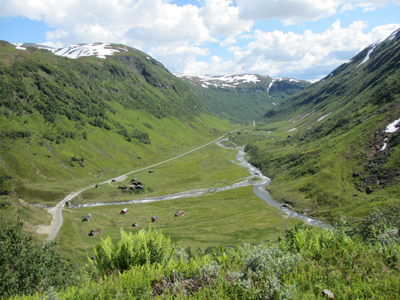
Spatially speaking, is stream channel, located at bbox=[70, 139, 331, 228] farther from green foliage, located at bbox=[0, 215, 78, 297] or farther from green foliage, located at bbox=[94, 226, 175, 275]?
green foliage, located at bbox=[0, 215, 78, 297]

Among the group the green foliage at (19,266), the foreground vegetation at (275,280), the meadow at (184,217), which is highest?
the foreground vegetation at (275,280)

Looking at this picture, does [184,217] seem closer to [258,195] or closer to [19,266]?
[258,195]

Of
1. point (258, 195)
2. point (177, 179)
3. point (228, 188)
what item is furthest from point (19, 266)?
point (177, 179)

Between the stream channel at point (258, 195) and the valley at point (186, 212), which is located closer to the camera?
the valley at point (186, 212)

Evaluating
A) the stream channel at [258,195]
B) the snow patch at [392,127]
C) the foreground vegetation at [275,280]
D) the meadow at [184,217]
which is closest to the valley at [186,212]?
the foreground vegetation at [275,280]

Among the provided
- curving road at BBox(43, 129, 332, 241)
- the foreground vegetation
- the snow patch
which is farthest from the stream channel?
the foreground vegetation

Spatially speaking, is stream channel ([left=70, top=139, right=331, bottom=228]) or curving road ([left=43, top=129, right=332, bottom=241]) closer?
curving road ([left=43, top=129, right=332, bottom=241])

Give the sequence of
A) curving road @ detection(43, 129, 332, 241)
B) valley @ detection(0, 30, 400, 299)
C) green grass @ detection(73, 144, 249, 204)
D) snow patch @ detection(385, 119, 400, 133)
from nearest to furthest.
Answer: valley @ detection(0, 30, 400, 299), curving road @ detection(43, 129, 332, 241), snow patch @ detection(385, 119, 400, 133), green grass @ detection(73, 144, 249, 204)

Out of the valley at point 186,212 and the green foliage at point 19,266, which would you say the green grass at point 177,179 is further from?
the green foliage at point 19,266

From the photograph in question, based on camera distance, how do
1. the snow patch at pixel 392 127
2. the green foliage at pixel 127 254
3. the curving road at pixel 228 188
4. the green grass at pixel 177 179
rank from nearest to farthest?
the green foliage at pixel 127 254 → the curving road at pixel 228 188 → the snow patch at pixel 392 127 → the green grass at pixel 177 179

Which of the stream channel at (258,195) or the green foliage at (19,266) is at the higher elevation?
the green foliage at (19,266)

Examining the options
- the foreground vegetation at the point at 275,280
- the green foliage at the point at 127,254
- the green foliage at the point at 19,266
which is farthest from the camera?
the green foliage at the point at 19,266

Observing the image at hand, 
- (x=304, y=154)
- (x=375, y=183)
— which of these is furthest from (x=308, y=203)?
(x=304, y=154)

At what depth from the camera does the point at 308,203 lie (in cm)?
9831
